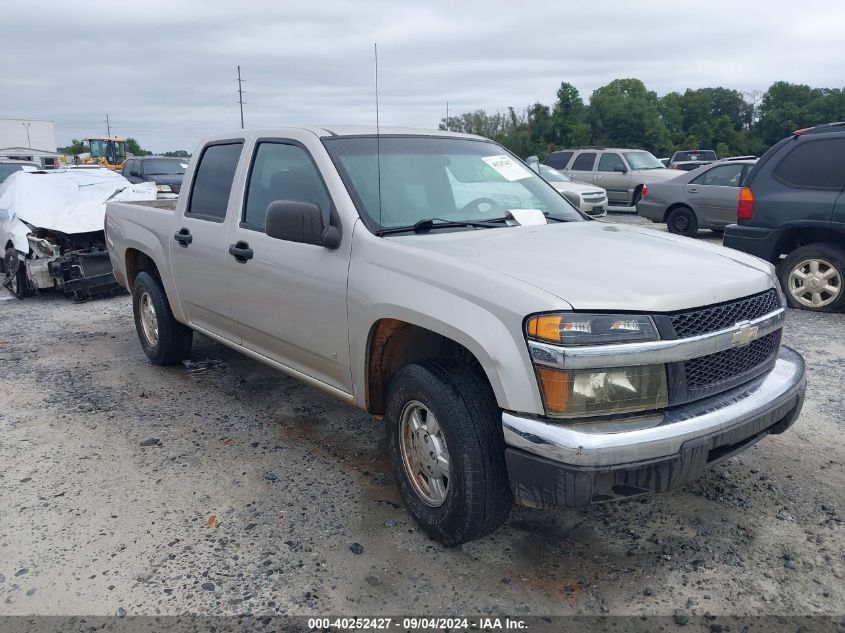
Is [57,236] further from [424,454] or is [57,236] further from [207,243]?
[424,454]

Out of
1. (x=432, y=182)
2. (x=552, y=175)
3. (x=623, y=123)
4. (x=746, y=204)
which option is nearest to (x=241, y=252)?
(x=432, y=182)

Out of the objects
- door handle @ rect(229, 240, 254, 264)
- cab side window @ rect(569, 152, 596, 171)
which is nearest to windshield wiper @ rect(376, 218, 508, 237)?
door handle @ rect(229, 240, 254, 264)

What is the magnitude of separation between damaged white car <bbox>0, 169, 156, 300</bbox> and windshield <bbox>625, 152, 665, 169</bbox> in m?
12.6

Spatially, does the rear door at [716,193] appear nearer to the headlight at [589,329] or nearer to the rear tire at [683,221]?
the rear tire at [683,221]

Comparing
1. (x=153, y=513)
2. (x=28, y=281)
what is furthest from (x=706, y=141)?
(x=153, y=513)

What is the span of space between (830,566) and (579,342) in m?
1.55

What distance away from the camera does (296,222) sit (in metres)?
3.41

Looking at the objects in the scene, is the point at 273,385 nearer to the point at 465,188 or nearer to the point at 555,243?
the point at 465,188

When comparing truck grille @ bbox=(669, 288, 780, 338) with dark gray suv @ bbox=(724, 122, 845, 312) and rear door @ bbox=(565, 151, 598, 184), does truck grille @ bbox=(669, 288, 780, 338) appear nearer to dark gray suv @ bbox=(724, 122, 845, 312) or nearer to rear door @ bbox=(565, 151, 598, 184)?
dark gray suv @ bbox=(724, 122, 845, 312)

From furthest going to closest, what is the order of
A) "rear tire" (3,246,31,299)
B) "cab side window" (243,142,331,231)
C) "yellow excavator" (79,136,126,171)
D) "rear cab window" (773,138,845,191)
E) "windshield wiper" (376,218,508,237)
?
1. "yellow excavator" (79,136,126,171)
2. "rear tire" (3,246,31,299)
3. "rear cab window" (773,138,845,191)
4. "cab side window" (243,142,331,231)
5. "windshield wiper" (376,218,508,237)

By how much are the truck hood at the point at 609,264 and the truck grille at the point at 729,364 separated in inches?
9.1

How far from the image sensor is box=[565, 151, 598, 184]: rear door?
60.7 feet

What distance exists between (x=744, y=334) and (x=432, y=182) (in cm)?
182

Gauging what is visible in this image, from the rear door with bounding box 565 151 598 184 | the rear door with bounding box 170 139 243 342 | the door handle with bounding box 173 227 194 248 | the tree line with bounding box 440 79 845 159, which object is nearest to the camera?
the rear door with bounding box 170 139 243 342
